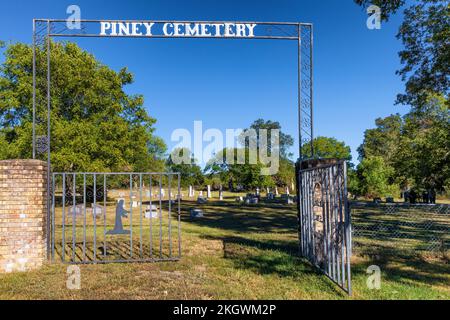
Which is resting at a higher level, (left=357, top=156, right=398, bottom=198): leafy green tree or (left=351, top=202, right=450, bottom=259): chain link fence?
(left=357, top=156, right=398, bottom=198): leafy green tree

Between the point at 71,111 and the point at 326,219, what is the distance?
915 inches

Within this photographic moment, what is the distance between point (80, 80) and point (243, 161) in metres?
29.9

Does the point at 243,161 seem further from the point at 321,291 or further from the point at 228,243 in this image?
the point at 321,291

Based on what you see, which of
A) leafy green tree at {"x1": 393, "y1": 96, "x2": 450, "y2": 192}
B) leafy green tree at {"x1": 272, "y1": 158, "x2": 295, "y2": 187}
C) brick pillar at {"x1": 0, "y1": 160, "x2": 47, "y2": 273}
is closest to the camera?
brick pillar at {"x1": 0, "y1": 160, "x2": 47, "y2": 273}

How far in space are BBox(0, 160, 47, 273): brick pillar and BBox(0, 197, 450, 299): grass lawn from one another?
1.24 ft

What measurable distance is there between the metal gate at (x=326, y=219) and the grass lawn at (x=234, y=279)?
310 mm

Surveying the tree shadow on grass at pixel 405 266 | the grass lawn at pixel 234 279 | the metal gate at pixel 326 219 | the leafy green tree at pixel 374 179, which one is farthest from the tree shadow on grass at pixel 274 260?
the leafy green tree at pixel 374 179

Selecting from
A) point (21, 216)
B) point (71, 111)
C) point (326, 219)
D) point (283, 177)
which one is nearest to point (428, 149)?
point (326, 219)

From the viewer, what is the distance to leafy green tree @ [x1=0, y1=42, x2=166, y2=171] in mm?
21578

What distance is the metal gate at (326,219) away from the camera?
17.8 feet

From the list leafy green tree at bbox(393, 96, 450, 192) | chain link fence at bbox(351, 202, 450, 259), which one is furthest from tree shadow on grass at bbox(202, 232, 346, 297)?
leafy green tree at bbox(393, 96, 450, 192)

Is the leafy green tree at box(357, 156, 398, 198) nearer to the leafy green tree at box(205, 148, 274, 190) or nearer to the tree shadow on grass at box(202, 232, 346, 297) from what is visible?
the leafy green tree at box(205, 148, 274, 190)

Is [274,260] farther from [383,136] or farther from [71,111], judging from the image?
[383,136]
